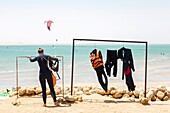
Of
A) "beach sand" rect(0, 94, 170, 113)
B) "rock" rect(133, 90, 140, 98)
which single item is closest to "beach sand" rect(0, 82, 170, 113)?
"beach sand" rect(0, 94, 170, 113)

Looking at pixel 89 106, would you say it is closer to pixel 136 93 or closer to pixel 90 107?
pixel 90 107

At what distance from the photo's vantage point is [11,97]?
10.9 meters

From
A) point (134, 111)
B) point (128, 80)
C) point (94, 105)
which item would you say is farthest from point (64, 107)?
point (128, 80)

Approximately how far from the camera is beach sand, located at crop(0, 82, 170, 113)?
28.2 feet

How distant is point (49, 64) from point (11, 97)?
7.92 ft

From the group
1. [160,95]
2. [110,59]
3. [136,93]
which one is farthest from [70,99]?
[160,95]

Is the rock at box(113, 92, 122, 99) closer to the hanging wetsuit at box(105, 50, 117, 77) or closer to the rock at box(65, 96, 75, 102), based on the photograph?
the hanging wetsuit at box(105, 50, 117, 77)

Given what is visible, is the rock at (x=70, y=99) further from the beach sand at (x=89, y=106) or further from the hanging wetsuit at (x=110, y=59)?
the hanging wetsuit at (x=110, y=59)

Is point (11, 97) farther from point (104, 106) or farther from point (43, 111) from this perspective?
Answer: point (104, 106)

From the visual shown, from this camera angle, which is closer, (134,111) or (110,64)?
(134,111)

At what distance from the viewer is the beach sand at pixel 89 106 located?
860cm

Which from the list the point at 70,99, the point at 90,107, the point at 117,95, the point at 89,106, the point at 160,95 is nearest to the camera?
the point at 90,107

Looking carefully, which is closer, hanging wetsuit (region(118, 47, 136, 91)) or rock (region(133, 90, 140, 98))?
hanging wetsuit (region(118, 47, 136, 91))

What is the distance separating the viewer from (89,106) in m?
9.23
